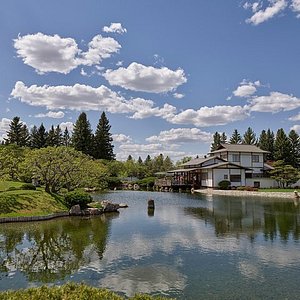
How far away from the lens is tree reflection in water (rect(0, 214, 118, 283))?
9.34 m

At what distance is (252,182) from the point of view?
47500mm

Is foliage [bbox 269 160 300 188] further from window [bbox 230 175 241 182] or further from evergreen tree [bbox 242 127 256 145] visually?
evergreen tree [bbox 242 127 256 145]

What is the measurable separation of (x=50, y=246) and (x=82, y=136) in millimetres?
53401

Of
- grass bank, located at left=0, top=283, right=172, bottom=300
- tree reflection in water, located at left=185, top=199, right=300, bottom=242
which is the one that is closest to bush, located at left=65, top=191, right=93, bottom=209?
tree reflection in water, located at left=185, top=199, right=300, bottom=242

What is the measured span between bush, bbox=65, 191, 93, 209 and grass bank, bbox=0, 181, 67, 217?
50 centimetres

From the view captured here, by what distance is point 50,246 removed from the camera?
12.1 meters

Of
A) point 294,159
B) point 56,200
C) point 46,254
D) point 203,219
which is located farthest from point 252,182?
point 46,254

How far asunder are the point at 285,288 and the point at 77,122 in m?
61.9

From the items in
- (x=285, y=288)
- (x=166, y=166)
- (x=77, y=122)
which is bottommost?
(x=285, y=288)

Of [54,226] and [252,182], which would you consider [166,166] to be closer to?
[252,182]

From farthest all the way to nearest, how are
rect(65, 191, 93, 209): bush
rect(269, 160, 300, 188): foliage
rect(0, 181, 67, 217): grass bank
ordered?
rect(269, 160, 300, 188): foliage < rect(65, 191, 93, 209): bush < rect(0, 181, 67, 217): grass bank

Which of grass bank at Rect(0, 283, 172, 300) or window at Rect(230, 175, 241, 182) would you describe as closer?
grass bank at Rect(0, 283, 172, 300)

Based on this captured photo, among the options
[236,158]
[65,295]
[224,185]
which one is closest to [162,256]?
[65,295]

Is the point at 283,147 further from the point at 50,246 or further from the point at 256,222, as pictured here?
the point at 50,246
